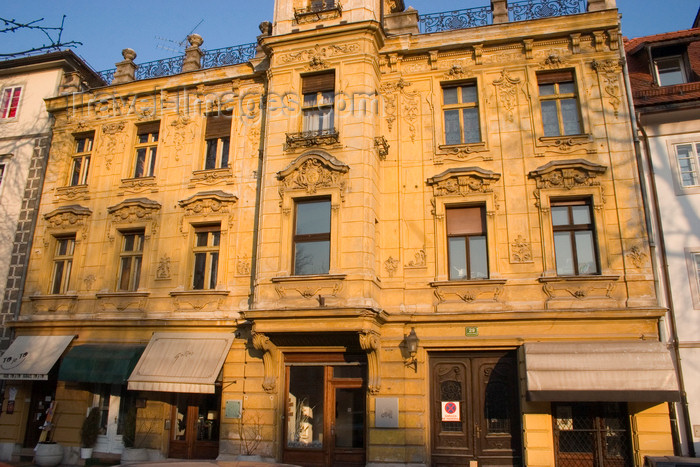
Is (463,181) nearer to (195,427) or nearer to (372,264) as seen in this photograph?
(372,264)

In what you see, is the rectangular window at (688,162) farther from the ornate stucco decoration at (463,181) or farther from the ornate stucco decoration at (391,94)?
the ornate stucco decoration at (391,94)

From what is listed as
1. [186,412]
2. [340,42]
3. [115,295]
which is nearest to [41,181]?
[115,295]

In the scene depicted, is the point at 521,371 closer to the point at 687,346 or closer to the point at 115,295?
the point at 687,346

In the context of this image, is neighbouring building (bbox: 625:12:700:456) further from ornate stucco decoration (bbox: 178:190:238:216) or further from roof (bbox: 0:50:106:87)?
roof (bbox: 0:50:106:87)

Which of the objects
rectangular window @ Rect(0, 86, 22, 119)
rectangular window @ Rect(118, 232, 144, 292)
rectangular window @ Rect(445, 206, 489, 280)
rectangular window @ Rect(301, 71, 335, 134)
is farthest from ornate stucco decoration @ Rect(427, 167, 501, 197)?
rectangular window @ Rect(0, 86, 22, 119)

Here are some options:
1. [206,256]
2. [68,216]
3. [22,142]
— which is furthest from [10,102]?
[206,256]

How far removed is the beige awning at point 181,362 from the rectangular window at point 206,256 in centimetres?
146

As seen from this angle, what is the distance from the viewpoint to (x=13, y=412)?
15547 millimetres

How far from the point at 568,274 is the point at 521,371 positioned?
2.52 metres

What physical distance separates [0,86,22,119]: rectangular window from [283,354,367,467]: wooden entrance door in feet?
44.1

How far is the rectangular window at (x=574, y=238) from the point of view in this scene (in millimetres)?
12742

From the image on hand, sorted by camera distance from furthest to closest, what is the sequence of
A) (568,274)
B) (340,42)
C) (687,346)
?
(340,42)
(568,274)
(687,346)

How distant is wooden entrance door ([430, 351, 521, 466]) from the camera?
12.1 meters

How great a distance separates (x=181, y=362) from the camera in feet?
44.7
